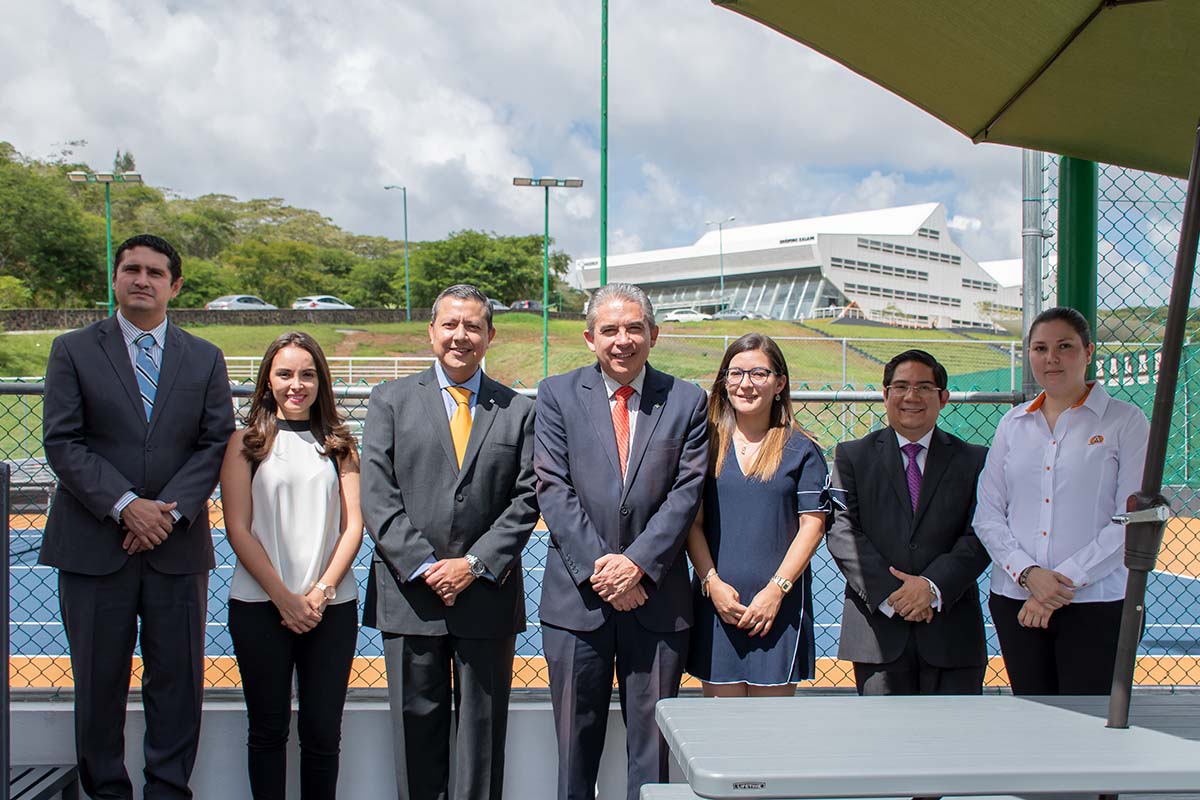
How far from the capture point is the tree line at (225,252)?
53.9m

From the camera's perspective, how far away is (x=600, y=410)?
3.32 metres

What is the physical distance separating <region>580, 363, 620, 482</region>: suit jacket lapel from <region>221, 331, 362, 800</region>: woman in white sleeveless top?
2.94ft

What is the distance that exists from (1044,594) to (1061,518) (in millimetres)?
268

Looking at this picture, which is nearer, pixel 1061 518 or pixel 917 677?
pixel 1061 518

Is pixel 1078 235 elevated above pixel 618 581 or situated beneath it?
elevated above

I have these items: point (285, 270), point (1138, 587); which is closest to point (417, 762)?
point (1138, 587)

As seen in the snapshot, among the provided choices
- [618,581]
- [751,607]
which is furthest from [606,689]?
[751,607]

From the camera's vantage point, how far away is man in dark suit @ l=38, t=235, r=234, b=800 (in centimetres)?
312

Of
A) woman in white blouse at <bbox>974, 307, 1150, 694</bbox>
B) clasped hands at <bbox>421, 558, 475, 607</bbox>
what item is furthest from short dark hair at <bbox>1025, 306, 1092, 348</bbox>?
clasped hands at <bbox>421, 558, 475, 607</bbox>

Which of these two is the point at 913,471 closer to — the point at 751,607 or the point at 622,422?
the point at 751,607

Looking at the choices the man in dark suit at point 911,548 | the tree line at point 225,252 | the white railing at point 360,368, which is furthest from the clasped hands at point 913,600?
the tree line at point 225,252

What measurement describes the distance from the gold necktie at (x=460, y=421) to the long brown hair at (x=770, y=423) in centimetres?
88

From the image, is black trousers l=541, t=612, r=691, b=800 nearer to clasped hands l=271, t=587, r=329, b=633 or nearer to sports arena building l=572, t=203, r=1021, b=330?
clasped hands l=271, t=587, r=329, b=633

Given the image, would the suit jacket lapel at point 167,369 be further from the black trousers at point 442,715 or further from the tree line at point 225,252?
the tree line at point 225,252
